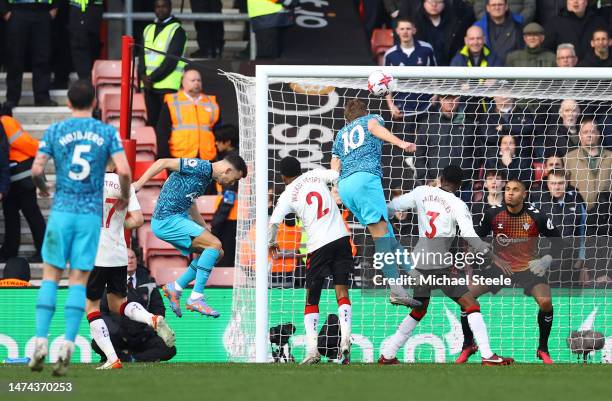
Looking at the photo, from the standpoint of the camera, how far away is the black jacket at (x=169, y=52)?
17500mm

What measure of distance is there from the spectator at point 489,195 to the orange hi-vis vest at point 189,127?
367 cm

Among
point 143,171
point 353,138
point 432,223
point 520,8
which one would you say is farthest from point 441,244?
point 520,8

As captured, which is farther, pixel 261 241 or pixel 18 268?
pixel 18 268

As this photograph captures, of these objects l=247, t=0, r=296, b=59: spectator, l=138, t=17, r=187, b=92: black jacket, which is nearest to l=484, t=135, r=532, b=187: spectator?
l=247, t=0, r=296, b=59: spectator

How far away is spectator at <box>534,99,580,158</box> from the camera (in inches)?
591

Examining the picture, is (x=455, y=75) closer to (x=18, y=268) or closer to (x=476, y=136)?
(x=476, y=136)

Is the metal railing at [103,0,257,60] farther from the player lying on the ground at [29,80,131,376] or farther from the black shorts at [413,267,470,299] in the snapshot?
the player lying on the ground at [29,80,131,376]

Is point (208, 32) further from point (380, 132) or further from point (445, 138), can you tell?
point (380, 132)

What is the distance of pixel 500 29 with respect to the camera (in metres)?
17.7

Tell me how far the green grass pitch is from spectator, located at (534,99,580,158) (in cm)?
365

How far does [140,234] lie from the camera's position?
16.9 m

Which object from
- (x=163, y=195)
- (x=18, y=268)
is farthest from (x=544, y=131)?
(x=18, y=268)

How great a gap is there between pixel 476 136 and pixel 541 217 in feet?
5.82

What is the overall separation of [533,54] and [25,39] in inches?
255
